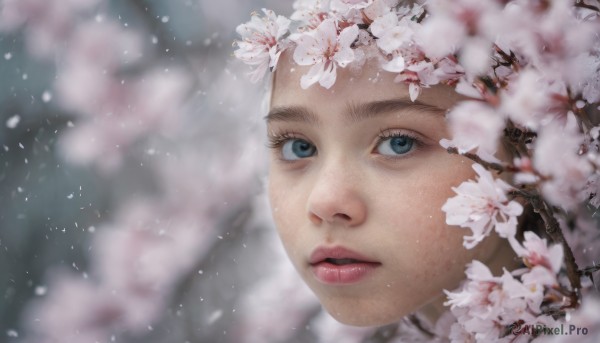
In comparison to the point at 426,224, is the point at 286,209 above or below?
above

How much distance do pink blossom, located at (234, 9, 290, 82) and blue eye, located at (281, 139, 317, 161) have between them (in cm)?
16

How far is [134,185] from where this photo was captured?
8.94ft

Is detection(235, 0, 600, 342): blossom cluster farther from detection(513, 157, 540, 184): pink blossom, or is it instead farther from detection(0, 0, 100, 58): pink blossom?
detection(0, 0, 100, 58): pink blossom

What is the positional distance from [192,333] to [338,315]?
1.26 meters

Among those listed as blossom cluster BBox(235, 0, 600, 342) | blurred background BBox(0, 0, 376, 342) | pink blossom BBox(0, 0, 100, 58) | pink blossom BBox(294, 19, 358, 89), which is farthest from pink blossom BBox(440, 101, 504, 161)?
pink blossom BBox(0, 0, 100, 58)

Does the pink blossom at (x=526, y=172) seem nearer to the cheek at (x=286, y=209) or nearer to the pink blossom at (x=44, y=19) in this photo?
the cheek at (x=286, y=209)

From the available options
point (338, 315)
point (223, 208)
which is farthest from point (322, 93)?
point (223, 208)

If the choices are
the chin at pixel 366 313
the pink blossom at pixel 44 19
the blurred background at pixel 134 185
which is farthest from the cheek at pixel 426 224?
the pink blossom at pixel 44 19

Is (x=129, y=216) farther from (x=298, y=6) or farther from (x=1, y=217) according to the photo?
(x=298, y=6)

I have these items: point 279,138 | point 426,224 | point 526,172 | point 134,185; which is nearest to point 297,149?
point 279,138

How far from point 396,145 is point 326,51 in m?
0.22

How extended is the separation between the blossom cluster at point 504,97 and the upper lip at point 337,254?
0.69 feet

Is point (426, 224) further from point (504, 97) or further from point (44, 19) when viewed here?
point (44, 19)

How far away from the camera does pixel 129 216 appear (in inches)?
110
